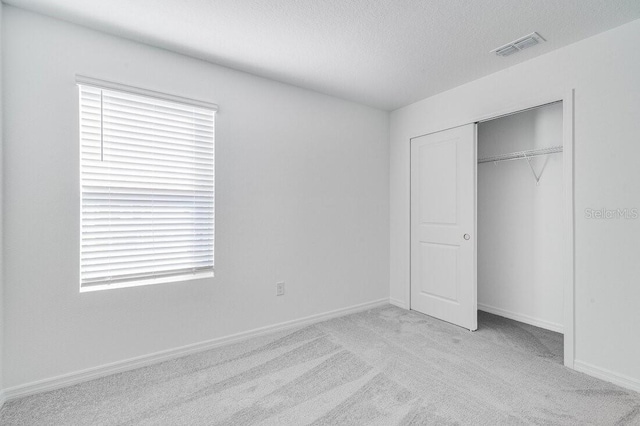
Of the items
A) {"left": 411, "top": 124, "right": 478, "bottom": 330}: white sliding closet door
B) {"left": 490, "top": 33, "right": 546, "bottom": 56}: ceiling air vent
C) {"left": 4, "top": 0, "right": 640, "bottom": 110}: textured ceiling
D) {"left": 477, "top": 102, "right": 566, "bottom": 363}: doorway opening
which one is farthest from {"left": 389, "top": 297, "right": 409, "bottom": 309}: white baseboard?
{"left": 490, "top": 33, "right": 546, "bottom": 56}: ceiling air vent

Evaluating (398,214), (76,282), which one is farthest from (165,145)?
(398,214)

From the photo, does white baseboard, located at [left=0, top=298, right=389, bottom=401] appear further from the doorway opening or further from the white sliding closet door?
the doorway opening

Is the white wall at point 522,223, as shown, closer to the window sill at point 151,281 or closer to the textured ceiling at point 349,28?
the textured ceiling at point 349,28

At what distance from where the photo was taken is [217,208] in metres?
2.76

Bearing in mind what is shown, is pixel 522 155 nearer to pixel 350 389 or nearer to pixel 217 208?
Answer: pixel 350 389

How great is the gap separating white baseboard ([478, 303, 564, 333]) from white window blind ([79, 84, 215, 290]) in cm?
323

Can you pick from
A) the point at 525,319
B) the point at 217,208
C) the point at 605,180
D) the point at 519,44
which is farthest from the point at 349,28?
the point at 525,319

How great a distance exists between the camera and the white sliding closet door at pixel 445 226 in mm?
3174

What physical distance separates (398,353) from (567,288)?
1.40 m

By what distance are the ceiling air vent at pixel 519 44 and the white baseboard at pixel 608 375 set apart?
2420mm

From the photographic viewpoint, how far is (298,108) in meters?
3.23

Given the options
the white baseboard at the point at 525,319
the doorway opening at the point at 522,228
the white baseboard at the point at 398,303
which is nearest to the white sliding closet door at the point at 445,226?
the white baseboard at the point at 398,303

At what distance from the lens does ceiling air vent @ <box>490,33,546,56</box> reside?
2.31 m

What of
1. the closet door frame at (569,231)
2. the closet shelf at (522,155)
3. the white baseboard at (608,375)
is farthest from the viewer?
the closet shelf at (522,155)
